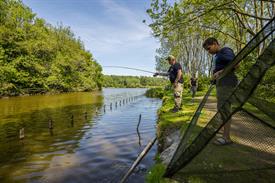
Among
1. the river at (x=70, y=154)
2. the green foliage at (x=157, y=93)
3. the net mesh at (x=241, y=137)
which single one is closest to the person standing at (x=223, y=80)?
the net mesh at (x=241, y=137)

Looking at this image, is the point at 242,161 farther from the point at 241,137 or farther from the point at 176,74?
the point at 176,74

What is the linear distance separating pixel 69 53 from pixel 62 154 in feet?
223

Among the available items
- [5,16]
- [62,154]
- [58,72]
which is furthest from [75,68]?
[62,154]

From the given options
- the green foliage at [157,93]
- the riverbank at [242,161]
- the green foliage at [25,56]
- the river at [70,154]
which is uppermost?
the green foliage at [25,56]

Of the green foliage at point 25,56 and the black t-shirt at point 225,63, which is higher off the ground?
the green foliage at point 25,56

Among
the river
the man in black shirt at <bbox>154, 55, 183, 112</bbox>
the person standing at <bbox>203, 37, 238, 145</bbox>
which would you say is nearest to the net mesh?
the person standing at <bbox>203, 37, 238, 145</bbox>

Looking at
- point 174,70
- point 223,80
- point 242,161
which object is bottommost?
point 242,161

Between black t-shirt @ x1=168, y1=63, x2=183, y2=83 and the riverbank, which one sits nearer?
the riverbank

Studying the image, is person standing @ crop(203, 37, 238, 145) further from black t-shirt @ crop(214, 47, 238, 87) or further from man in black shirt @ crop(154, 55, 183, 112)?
man in black shirt @ crop(154, 55, 183, 112)

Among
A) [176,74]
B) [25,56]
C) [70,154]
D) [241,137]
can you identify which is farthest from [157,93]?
[241,137]

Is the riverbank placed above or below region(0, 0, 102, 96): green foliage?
below

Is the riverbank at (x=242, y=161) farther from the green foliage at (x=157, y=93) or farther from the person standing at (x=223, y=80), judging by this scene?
the green foliage at (x=157, y=93)

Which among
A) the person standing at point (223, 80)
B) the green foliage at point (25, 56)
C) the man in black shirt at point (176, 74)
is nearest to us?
the person standing at point (223, 80)

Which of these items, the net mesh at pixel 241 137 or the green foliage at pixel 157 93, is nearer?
the net mesh at pixel 241 137
